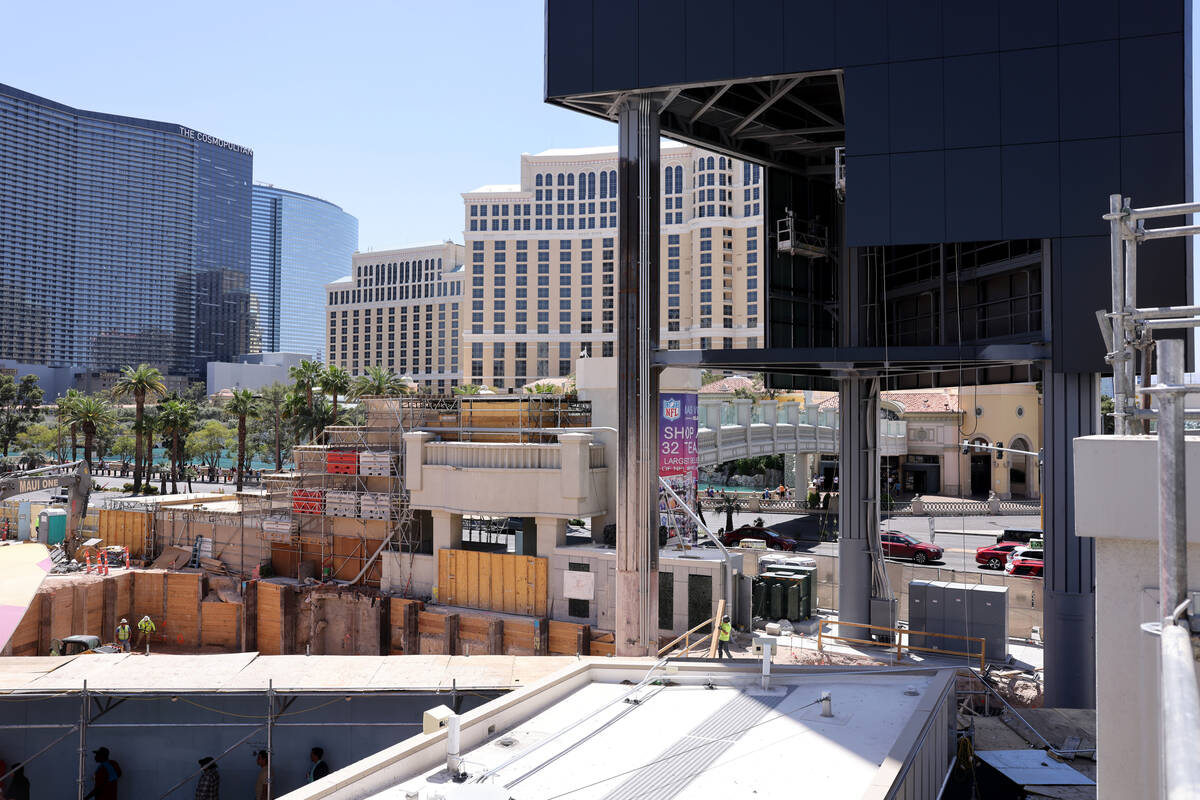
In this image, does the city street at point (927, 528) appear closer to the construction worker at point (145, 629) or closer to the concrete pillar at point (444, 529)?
the concrete pillar at point (444, 529)

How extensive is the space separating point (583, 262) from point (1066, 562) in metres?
121

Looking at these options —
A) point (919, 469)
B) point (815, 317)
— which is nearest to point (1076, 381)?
point (815, 317)

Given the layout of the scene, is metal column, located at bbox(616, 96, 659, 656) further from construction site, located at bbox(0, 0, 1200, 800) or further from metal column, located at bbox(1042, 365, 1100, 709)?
metal column, located at bbox(1042, 365, 1100, 709)

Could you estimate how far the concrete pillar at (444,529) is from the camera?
32.0 m

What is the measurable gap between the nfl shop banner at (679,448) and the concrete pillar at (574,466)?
4.52m

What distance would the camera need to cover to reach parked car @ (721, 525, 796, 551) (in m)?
42.4

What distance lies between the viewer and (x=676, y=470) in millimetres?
33750

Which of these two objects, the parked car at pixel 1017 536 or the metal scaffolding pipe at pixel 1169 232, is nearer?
the metal scaffolding pipe at pixel 1169 232

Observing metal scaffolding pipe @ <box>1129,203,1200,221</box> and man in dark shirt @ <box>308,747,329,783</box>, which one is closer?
metal scaffolding pipe @ <box>1129,203,1200,221</box>

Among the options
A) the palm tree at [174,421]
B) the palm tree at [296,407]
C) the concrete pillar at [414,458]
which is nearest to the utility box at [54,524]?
the concrete pillar at [414,458]

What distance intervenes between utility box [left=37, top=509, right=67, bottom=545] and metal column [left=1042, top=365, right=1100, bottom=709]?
40.2 m

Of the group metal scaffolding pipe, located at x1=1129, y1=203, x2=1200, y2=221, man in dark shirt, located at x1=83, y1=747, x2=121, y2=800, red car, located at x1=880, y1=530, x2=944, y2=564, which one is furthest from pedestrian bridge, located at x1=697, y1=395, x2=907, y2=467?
metal scaffolding pipe, located at x1=1129, y1=203, x2=1200, y2=221

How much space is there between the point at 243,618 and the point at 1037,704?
29208 millimetres

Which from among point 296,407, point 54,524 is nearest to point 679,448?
point 54,524
